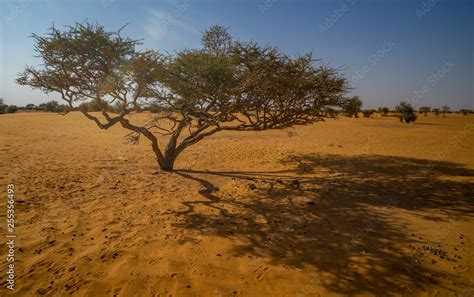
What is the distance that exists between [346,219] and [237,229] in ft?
7.84

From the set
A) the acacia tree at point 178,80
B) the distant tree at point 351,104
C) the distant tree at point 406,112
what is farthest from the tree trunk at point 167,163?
the distant tree at point 406,112

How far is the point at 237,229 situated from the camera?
506 centimetres

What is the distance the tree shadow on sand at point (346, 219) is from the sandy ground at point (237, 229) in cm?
3

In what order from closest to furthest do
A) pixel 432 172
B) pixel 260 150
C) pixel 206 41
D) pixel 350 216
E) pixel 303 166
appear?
pixel 350 216, pixel 432 172, pixel 303 166, pixel 206 41, pixel 260 150

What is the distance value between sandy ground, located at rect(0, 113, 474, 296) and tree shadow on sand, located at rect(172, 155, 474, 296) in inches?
1.0

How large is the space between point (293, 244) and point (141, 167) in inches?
272

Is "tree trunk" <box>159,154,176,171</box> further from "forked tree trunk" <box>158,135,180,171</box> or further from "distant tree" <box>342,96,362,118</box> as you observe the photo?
"distant tree" <box>342,96,362,118</box>

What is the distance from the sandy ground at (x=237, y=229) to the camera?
3.52 m

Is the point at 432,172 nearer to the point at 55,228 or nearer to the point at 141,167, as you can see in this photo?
the point at 141,167

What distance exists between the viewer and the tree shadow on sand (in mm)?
3752

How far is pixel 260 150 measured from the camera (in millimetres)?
13812

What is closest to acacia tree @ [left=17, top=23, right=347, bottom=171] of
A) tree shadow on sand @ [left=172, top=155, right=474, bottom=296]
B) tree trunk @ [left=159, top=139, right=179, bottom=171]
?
tree trunk @ [left=159, top=139, right=179, bottom=171]

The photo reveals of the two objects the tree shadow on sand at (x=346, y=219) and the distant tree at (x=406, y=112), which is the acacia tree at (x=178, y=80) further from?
the distant tree at (x=406, y=112)

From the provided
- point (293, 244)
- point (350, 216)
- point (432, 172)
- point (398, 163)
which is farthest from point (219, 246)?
point (398, 163)
